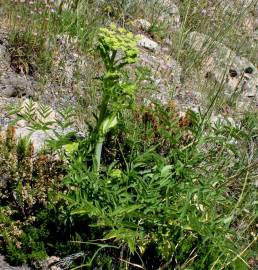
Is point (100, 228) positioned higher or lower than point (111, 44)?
lower

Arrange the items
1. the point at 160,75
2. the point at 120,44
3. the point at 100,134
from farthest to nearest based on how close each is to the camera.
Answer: the point at 160,75
the point at 100,134
the point at 120,44

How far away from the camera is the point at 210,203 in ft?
8.43

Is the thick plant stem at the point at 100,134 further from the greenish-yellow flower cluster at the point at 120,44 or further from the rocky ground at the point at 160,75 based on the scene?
the rocky ground at the point at 160,75

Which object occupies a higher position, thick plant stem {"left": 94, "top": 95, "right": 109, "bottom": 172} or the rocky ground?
thick plant stem {"left": 94, "top": 95, "right": 109, "bottom": 172}

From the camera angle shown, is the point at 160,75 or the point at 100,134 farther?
the point at 160,75

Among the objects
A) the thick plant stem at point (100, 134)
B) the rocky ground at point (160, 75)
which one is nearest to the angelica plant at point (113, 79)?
the thick plant stem at point (100, 134)

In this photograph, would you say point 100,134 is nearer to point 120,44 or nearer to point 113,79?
point 113,79

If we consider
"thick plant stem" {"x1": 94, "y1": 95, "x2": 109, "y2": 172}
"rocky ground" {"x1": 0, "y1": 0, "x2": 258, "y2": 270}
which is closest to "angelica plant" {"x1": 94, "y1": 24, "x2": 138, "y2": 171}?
"thick plant stem" {"x1": 94, "y1": 95, "x2": 109, "y2": 172}

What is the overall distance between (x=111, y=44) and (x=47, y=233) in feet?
3.89

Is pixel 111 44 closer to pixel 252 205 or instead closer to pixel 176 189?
pixel 176 189

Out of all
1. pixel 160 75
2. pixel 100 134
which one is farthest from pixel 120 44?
pixel 160 75

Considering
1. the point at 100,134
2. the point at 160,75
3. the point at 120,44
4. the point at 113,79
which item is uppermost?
the point at 120,44

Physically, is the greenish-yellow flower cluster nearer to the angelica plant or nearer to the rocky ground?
the angelica plant

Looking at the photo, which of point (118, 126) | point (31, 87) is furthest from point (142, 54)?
point (118, 126)
